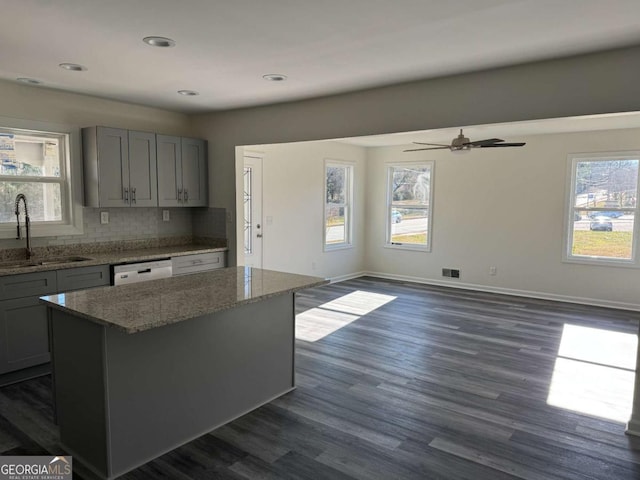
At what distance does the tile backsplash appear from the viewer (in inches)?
176

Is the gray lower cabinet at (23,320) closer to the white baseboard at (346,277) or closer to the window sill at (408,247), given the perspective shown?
the white baseboard at (346,277)

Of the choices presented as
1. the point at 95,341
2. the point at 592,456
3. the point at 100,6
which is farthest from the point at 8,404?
the point at 592,456

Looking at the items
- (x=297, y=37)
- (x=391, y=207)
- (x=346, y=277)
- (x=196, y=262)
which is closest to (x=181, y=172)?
(x=196, y=262)

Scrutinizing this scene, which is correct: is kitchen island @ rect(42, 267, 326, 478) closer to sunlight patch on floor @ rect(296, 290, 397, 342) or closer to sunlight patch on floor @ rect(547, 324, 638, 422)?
sunlight patch on floor @ rect(296, 290, 397, 342)

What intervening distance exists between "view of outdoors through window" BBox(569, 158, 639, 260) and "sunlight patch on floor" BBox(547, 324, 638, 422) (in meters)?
1.77

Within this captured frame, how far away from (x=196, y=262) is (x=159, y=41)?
2.55 meters

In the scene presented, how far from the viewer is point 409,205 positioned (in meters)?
8.09

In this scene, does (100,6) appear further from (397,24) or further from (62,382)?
(62,382)

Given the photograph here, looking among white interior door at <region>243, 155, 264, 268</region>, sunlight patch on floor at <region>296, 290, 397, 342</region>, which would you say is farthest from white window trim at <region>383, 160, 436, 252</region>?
white interior door at <region>243, 155, 264, 268</region>

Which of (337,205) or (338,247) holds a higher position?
(337,205)

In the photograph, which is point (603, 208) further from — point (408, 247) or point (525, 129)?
point (408, 247)

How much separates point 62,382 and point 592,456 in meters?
3.10

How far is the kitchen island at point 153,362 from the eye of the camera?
7.65ft

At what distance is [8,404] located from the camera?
10.5 ft
